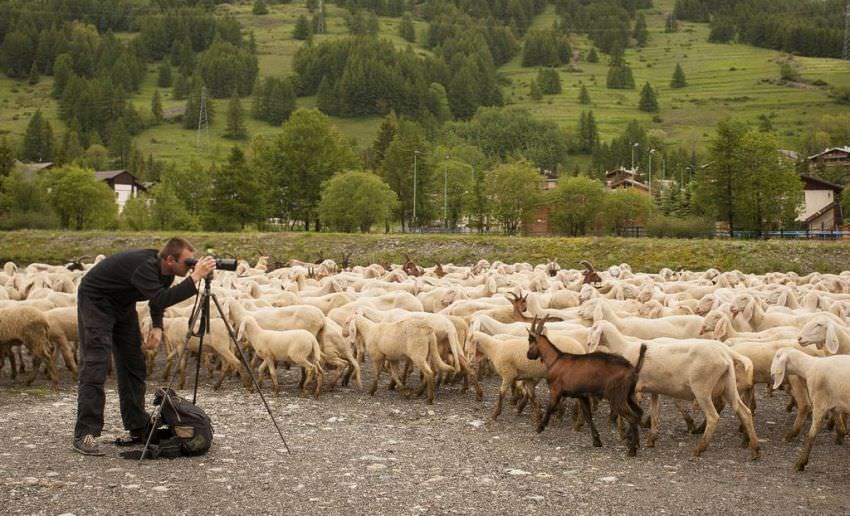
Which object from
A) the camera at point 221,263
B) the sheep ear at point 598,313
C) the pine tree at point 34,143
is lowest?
the pine tree at point 34,143

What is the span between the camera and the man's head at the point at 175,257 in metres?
A: 10.6

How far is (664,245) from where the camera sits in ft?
156

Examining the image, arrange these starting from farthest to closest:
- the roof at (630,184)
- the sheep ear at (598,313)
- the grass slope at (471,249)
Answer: the roof at (630,184)
the grass slope at (471,249)
the sheep ear at (598,313)

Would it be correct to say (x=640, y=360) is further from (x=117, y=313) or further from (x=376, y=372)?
(x=117, y=313)

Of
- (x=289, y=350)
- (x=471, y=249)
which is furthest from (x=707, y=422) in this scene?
(x=471, y=249)

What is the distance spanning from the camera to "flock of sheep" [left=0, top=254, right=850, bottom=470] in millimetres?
11688

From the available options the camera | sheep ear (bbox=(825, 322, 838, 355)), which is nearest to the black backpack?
the camera

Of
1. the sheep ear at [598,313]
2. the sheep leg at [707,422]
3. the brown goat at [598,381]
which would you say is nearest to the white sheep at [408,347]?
the brown goat at [598,381]

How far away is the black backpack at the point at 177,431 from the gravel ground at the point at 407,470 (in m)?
0.20

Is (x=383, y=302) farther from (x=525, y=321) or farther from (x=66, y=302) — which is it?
(x=66, y=302)

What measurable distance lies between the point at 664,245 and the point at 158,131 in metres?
164

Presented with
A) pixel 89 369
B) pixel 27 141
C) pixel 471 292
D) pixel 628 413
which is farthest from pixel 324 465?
pixel 27 141

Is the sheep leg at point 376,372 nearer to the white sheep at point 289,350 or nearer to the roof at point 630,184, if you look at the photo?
the white sheep at point 289,350

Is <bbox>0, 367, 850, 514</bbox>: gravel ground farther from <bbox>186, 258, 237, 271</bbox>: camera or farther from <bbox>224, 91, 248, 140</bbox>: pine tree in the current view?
<bbox>224, 91, 248, 140</bbox>: pine tree
